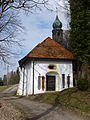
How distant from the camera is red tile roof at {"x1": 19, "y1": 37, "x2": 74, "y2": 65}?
26.3 metres

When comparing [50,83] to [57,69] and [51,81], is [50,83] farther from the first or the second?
[57,69]

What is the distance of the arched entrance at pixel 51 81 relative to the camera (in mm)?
26219

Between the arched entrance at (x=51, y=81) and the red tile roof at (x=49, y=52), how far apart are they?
2.32 m

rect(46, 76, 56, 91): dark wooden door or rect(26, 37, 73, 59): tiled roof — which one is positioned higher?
rect(26, 37, 73, 59): tiled roof

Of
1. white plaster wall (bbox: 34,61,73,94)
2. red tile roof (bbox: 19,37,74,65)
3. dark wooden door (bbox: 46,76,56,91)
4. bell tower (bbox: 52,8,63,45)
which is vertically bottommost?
dark wooden door (bbox: 46,76,56,91)

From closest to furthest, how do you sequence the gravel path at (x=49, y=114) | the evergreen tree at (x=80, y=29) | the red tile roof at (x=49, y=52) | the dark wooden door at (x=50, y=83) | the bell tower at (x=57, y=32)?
the gravel path at (x=49, y=114) < the evergreen tree at (x=80, y=29) < the dark wooden door at (x=50, y=83) < the red tile roof at (x=49, y=52) < the bell tower at (x=57, y=32)

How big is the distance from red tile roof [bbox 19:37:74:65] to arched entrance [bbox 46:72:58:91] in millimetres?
2324

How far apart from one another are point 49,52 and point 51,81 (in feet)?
13.3

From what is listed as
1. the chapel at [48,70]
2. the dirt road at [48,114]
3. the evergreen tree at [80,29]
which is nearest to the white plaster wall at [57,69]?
the chapel at [48,70]

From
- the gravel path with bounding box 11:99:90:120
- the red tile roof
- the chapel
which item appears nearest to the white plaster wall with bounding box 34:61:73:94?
the chapel

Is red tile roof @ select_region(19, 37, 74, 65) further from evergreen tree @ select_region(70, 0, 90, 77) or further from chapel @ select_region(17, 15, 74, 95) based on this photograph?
evergreen tree @ select_region(70, 0, 90, 77)

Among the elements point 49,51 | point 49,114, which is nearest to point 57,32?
point 49,51

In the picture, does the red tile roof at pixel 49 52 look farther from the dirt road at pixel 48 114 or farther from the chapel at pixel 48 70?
the dirt road at pixel 48 114

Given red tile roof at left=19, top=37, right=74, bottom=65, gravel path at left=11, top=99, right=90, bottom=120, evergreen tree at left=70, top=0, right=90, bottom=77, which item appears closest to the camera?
gravel path at left=11, top=99, right=90, bottom=120
